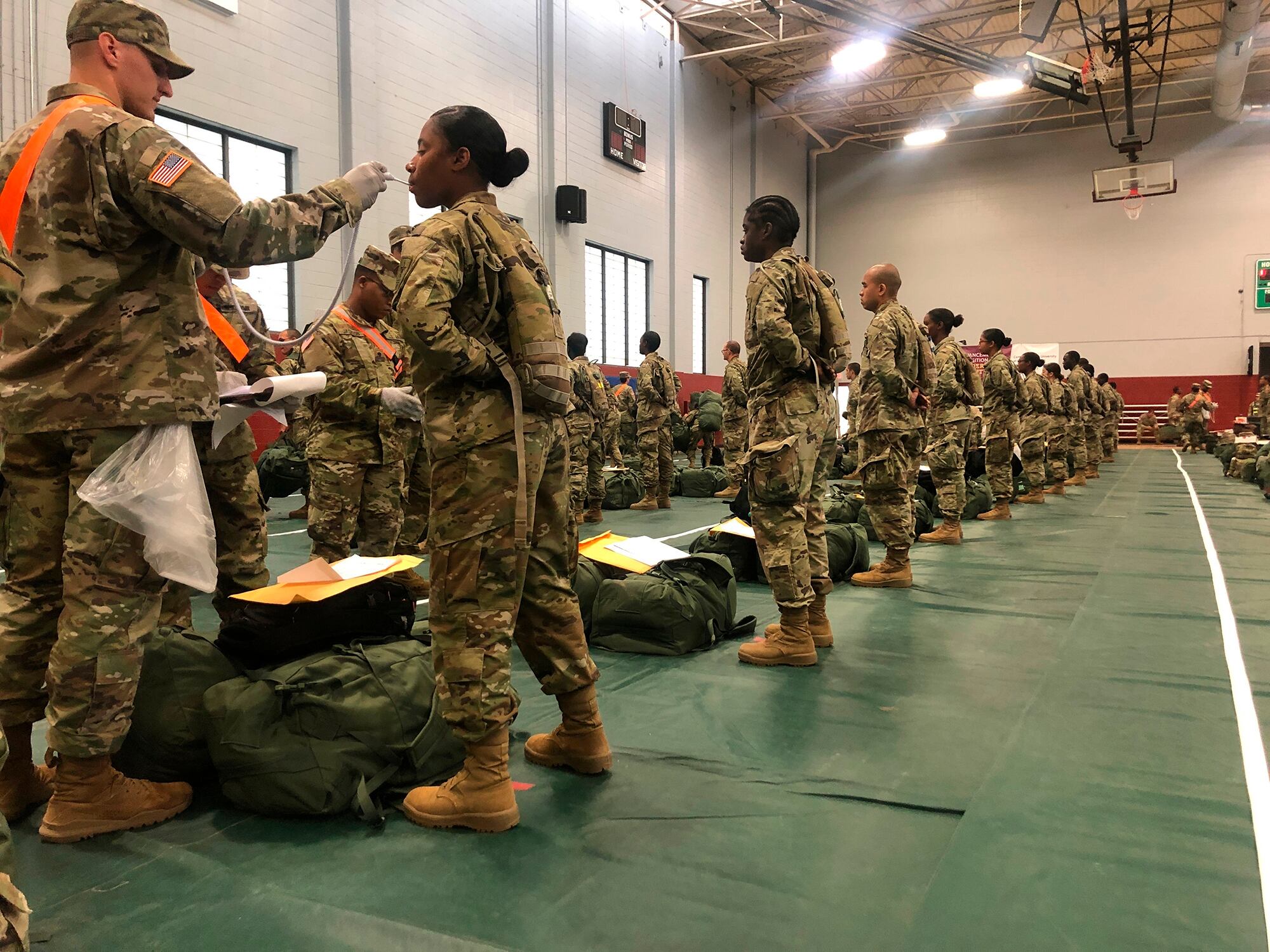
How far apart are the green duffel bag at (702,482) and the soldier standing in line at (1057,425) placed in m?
4.09

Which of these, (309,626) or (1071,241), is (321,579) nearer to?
(309,626)

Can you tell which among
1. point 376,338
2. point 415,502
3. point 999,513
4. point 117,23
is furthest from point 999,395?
point 117,23

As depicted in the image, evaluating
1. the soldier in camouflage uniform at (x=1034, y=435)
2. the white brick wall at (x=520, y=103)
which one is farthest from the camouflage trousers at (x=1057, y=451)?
the white brick wall at (x=520, y=103)

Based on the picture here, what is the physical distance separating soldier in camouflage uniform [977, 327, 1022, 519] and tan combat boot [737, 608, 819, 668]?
5.88 metres

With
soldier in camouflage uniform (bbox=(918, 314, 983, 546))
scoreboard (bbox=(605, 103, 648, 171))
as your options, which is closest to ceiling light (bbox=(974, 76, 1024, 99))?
scoreboard (bbox=(605, 103, 648, 171))

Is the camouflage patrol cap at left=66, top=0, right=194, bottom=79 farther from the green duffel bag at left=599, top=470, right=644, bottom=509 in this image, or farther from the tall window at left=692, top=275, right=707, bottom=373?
the tall window at left=692, top=275, right=707, bottom=373

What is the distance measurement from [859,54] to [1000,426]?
30.8 ft

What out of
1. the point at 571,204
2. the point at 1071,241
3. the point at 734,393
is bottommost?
the point at 734,393

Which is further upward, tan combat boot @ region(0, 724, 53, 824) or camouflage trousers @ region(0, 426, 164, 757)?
camouflage trousers @ region(0, 426, 164, 757)

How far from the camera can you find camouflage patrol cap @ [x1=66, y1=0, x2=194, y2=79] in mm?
2068

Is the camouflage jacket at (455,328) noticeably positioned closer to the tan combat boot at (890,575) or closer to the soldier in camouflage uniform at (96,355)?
the soldier in camouflage uniform at (96,355)

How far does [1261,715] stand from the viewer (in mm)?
3035

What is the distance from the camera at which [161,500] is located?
78.8 inches

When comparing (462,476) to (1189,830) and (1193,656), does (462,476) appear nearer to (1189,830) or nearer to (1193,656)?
(1189,830)
